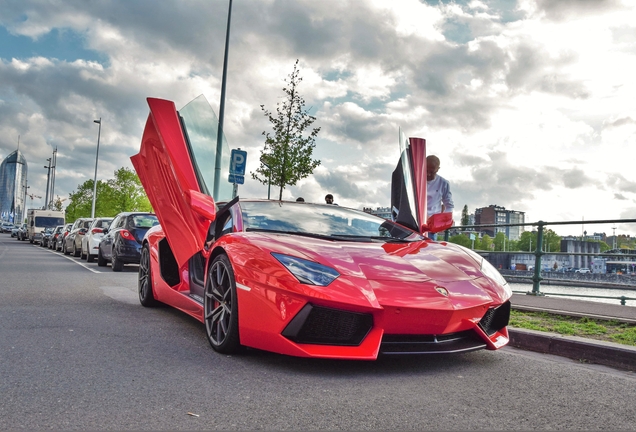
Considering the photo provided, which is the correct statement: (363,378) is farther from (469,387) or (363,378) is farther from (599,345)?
(599,345)

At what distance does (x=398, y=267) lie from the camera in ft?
13.0

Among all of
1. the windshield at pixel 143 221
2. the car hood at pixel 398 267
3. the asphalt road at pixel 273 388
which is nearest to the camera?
the asphalt road at pixel 273 388

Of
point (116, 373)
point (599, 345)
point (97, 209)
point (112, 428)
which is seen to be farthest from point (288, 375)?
point (97, 209)

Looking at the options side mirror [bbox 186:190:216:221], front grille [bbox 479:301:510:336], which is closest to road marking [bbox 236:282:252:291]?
→ side mirror [bbox 186:190:216:221]

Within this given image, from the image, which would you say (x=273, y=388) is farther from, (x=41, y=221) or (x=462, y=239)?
(x=41, y=221)

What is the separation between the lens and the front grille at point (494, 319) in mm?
3990

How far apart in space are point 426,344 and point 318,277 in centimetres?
76

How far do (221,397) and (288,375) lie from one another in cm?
59

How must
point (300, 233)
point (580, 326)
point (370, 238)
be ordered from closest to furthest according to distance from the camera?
point (300, 233) → point (370, 238) → point (580, 326)

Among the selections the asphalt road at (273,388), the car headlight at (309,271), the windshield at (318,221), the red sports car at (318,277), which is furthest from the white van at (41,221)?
the car headlight at (309,271)

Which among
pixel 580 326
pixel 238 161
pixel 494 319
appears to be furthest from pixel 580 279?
pixel 238 161

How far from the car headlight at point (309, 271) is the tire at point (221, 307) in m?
0.53

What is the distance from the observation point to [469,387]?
139 inches

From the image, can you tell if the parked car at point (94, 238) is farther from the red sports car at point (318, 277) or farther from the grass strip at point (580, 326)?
the grass strip at point (580, 326)
